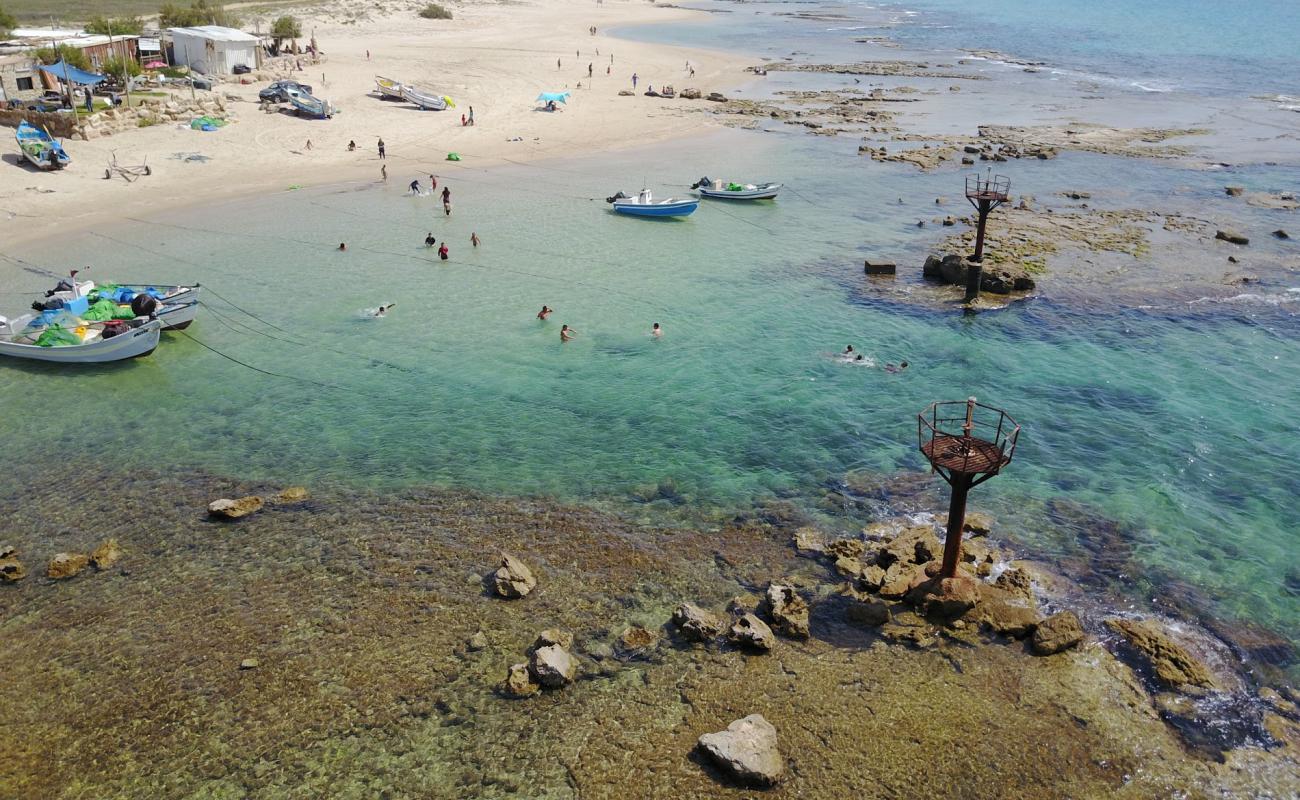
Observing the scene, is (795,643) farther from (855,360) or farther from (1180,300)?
(1180,300)

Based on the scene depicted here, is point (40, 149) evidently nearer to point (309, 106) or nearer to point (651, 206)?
point (309, 106)

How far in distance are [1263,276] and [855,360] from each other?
22.0 m

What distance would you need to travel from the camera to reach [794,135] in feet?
217

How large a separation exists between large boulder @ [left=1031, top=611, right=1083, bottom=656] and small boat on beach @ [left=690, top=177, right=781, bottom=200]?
1422 inches

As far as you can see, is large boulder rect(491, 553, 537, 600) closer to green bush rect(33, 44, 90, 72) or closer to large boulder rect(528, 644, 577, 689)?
large boulder rect(528, 644, 577, 689)

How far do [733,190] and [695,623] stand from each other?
120ft

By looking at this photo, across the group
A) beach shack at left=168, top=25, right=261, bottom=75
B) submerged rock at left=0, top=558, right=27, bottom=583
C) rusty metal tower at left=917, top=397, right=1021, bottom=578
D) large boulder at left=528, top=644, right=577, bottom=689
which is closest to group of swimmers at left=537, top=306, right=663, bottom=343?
rusty metal tower at left=917, top=397, right=1021, bottom=578

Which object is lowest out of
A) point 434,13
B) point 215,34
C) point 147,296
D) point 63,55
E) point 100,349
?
point 100,349

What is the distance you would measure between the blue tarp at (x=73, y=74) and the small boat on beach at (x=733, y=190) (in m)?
38.6

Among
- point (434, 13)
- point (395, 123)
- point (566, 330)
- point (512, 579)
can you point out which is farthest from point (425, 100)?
point (512, 579)

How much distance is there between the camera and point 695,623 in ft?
55.5

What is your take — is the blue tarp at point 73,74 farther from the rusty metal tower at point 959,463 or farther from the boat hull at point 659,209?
the rusty metal tower at point 959,463

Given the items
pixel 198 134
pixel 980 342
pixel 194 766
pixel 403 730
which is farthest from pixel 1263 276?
pixel 198 134

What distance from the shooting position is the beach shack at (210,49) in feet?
207
